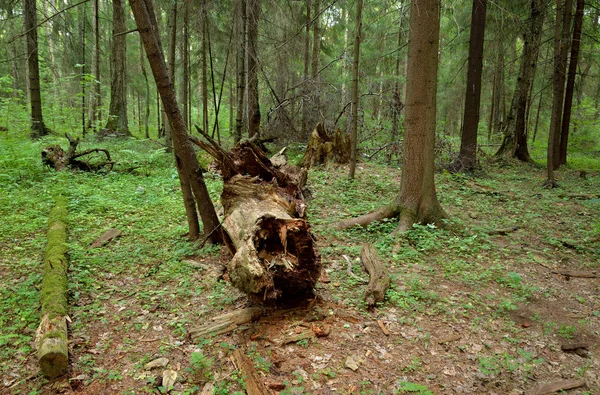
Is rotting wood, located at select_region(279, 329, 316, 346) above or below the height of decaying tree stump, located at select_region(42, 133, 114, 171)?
below

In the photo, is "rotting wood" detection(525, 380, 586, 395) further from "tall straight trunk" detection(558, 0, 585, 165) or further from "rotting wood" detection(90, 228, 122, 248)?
"tall straight trunk" detection(558, 0, 585, 165)

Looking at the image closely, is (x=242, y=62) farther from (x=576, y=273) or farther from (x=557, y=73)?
(x=576, y=273)

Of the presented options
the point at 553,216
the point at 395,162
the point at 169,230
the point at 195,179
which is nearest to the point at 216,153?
the point at 195,179

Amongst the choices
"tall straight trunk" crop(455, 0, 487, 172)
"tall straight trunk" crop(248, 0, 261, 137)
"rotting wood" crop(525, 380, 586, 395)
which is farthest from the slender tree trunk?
"rotting wood" crop(525, 380, 586, 395)

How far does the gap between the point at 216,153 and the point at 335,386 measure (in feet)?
12.1

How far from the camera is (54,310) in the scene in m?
3.33

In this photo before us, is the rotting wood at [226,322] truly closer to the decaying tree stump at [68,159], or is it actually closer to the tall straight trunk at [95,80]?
the decaying tree stump at [68,159]

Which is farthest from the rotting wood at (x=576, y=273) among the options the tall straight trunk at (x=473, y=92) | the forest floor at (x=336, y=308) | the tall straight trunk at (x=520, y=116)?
the tall straight trunk at (x=520, y=116)

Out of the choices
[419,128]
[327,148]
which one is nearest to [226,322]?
[419,128]

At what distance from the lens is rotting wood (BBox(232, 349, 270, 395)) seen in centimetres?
266

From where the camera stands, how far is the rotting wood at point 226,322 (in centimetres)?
333

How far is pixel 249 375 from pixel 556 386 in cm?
241

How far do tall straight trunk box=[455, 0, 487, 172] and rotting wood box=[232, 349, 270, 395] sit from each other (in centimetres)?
946

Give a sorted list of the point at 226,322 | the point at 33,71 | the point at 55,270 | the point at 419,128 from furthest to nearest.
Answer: the point at 33,71 < the point at 419,128 < the point at 55,270 < the point at 226,322
